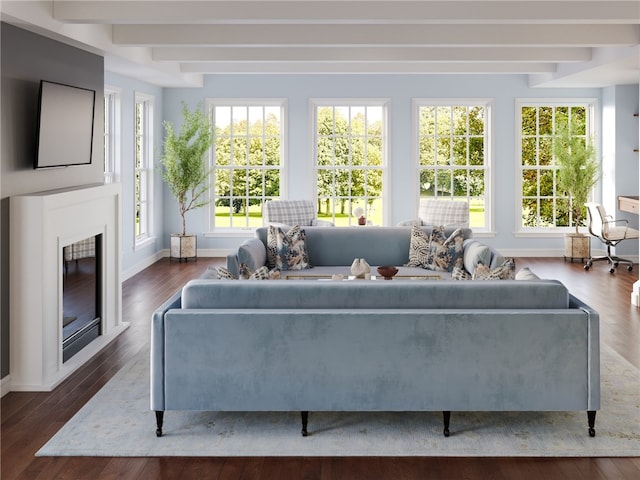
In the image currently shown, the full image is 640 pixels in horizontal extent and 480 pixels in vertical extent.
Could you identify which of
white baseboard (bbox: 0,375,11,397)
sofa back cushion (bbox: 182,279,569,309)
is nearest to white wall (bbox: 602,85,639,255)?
sofa back cushion (bbox: 182,279,569,309)

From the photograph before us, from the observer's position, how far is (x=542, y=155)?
37.6 ft

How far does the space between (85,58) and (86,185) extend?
3.65 ft

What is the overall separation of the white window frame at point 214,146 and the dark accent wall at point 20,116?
5.24 metres

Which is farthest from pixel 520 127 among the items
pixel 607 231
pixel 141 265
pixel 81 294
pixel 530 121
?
pixel 81 294

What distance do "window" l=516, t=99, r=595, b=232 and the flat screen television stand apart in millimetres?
7031

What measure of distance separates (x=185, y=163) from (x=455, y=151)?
4014mm

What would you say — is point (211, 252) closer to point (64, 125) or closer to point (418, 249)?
point (418, 249)

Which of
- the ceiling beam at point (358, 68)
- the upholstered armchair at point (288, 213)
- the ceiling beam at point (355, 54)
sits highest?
the ceiling beam at point (358, 68)

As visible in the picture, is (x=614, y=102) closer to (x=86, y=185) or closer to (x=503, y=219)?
(x=503, y=219)

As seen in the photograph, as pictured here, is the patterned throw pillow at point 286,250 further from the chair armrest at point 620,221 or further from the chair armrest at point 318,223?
the chair armrest at point 620,221

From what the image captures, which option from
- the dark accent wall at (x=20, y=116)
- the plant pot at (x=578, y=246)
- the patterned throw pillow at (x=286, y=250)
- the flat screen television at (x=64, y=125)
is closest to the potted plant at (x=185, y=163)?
the patterned throw pillow at (x=286, y=250)

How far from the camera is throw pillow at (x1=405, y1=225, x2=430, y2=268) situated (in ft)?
24.9

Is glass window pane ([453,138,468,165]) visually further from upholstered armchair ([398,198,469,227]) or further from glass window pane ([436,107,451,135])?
upholstered armchair ([398,198,469,227])

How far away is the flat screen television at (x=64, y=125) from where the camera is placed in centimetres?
530
